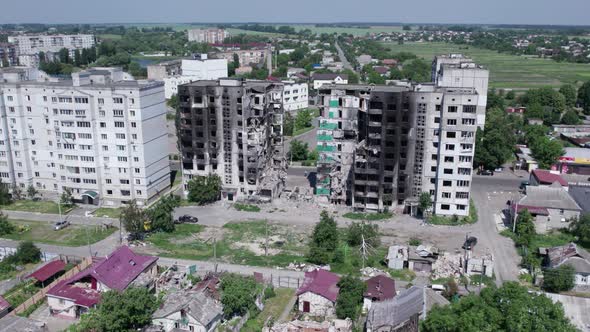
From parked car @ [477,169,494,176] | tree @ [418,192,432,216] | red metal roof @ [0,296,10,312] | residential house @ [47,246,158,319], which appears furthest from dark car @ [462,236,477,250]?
red metal roof @ [0,296,10,312]

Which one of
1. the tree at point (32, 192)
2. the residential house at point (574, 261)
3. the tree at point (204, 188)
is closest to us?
the residential house at point (574, 261)

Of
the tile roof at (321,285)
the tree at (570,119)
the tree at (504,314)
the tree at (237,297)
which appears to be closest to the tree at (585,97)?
the tree at (570,119)

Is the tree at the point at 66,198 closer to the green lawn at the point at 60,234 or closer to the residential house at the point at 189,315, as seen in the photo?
the green lawn at the point at 60,234

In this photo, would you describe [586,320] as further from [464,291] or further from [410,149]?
[410,149]

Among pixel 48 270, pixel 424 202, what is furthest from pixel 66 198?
pixel 424 202

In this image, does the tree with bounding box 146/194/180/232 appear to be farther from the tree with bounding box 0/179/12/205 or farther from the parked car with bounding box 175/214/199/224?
the tree with bounding box 0/179/12/205

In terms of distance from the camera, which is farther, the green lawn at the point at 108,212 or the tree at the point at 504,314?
the green lawn at the point at 108,212
